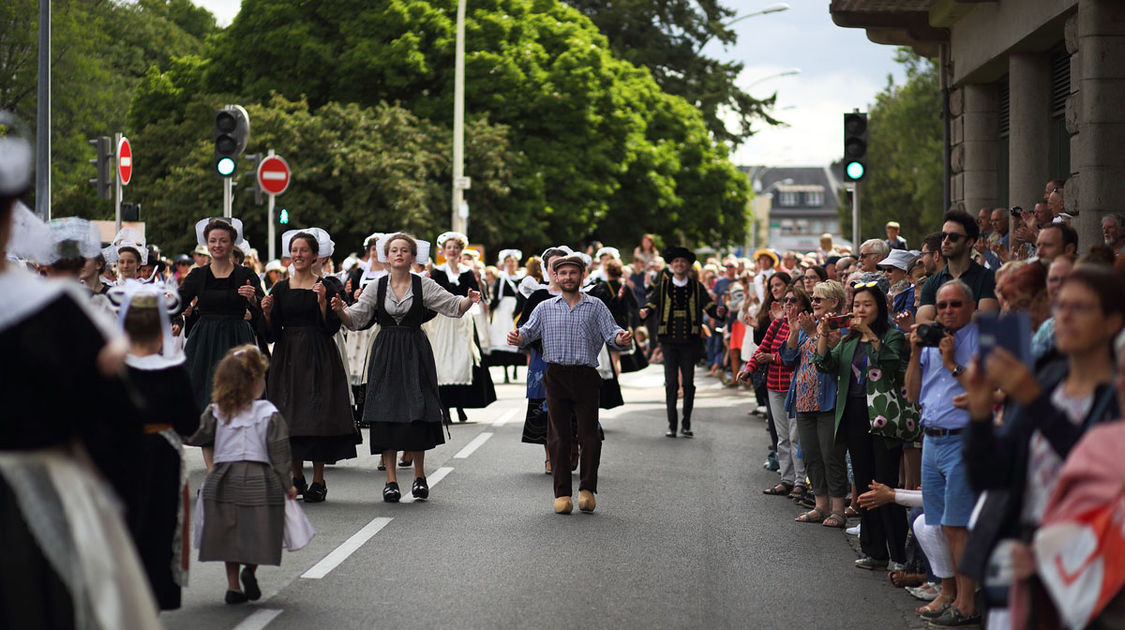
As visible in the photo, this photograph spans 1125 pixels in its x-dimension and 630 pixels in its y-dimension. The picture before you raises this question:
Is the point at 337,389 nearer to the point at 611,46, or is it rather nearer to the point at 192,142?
the point at 192,142

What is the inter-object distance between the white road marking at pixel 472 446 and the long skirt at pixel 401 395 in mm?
2696

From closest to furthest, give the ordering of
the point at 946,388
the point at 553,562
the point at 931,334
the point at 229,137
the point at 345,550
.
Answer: the point at 931,334 < the point at 946,388 < the point at 553,562 < the point at 345,550 < the point at 229,137

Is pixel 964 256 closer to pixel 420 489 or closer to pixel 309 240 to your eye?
pixel 420 489

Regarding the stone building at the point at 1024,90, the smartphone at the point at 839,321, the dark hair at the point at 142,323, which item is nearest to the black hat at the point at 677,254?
the stone building at the point at 1024,90

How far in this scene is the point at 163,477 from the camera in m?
6.85

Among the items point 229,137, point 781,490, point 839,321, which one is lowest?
point 781,490

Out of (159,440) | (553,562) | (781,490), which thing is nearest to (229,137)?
(781,490)

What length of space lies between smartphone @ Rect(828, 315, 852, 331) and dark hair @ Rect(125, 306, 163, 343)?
16.0ft

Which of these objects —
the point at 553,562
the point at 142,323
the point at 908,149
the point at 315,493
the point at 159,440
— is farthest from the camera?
the point at 908,149

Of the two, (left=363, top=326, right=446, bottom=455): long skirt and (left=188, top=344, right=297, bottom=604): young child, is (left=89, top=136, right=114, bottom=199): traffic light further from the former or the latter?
(left=188, top=344, right=297, bottom=604): young child

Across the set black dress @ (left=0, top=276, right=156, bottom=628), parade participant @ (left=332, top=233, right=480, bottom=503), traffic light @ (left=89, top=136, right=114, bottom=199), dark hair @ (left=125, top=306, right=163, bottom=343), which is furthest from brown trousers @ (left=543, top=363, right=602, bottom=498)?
traffic light @ (left=89, top=136, right=114, bottom=199)

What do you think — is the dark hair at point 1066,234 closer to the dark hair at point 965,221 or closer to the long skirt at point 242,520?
the dark hair at point 965,221

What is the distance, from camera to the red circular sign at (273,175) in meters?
26.5

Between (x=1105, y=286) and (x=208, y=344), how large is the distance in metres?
8.47
